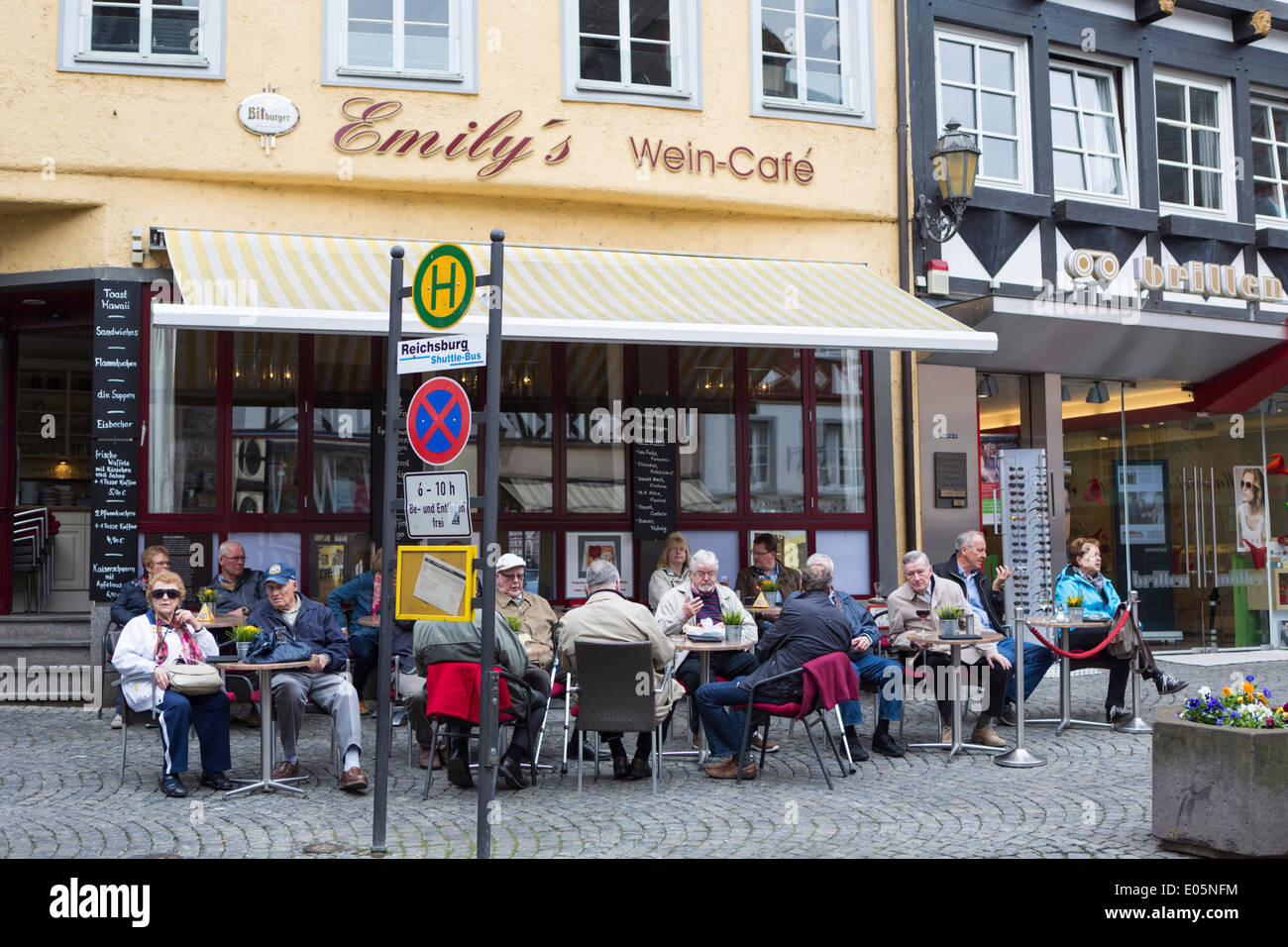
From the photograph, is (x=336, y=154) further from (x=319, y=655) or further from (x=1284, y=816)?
(x=1284, y=816)

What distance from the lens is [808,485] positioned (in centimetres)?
1106

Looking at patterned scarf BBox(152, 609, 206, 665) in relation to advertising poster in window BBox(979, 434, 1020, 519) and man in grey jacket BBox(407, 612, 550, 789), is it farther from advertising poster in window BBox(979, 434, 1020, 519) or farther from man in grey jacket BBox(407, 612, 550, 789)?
advertising poster in window BBox(979, 434, 1020, 519)

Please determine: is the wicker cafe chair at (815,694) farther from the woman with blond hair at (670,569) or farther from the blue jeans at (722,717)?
the woman with blond hair at (670,569)

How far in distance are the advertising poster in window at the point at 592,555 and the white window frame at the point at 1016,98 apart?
4.64 m

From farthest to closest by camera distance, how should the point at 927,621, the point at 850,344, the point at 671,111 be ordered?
the point at 671,111
the point at 850,344
the point at 927,621

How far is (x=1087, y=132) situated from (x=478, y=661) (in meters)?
8.72

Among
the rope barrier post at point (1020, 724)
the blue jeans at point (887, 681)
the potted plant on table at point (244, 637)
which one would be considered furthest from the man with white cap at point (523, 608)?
the rope barrier post at point (1020, 724)

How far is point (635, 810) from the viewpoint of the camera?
6.41 metres

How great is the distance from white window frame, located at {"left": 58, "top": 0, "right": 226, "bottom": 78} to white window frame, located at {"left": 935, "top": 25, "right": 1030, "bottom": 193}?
20.1 ft

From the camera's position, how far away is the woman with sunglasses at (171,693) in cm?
670

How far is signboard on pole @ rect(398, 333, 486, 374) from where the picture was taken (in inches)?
207

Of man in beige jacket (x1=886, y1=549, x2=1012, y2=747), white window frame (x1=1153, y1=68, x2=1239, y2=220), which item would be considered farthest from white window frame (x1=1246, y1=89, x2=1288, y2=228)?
man in beige jacket (x1=886, y1=549, x2=1012, y2=747)
